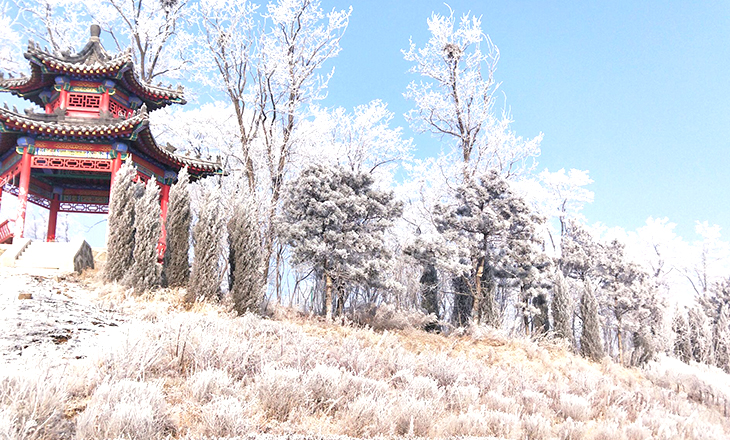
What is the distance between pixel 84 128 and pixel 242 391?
1251cm

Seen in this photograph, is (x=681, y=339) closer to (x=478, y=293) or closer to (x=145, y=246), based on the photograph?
(x=478, y=293)

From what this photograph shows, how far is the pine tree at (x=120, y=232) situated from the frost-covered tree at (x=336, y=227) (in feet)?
16.0

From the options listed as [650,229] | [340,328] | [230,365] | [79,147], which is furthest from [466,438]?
[650,229]

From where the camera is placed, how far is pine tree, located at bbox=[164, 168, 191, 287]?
1223 centimetres

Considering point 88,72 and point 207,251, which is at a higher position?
point 88,72

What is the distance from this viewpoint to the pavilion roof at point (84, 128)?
13656 mm

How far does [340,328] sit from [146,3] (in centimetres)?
1872

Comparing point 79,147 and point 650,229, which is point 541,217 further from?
point 650,229

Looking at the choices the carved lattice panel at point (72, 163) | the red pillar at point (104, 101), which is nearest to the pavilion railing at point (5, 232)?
the carved lattice panel at point (72, 163)

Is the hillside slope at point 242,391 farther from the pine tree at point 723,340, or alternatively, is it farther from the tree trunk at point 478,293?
the pine tree at point 723,340

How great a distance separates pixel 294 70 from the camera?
20328mm

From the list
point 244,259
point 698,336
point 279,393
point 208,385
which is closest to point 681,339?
point 698,336

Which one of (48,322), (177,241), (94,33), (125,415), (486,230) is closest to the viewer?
(125,415)

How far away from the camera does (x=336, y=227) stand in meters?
15.7
